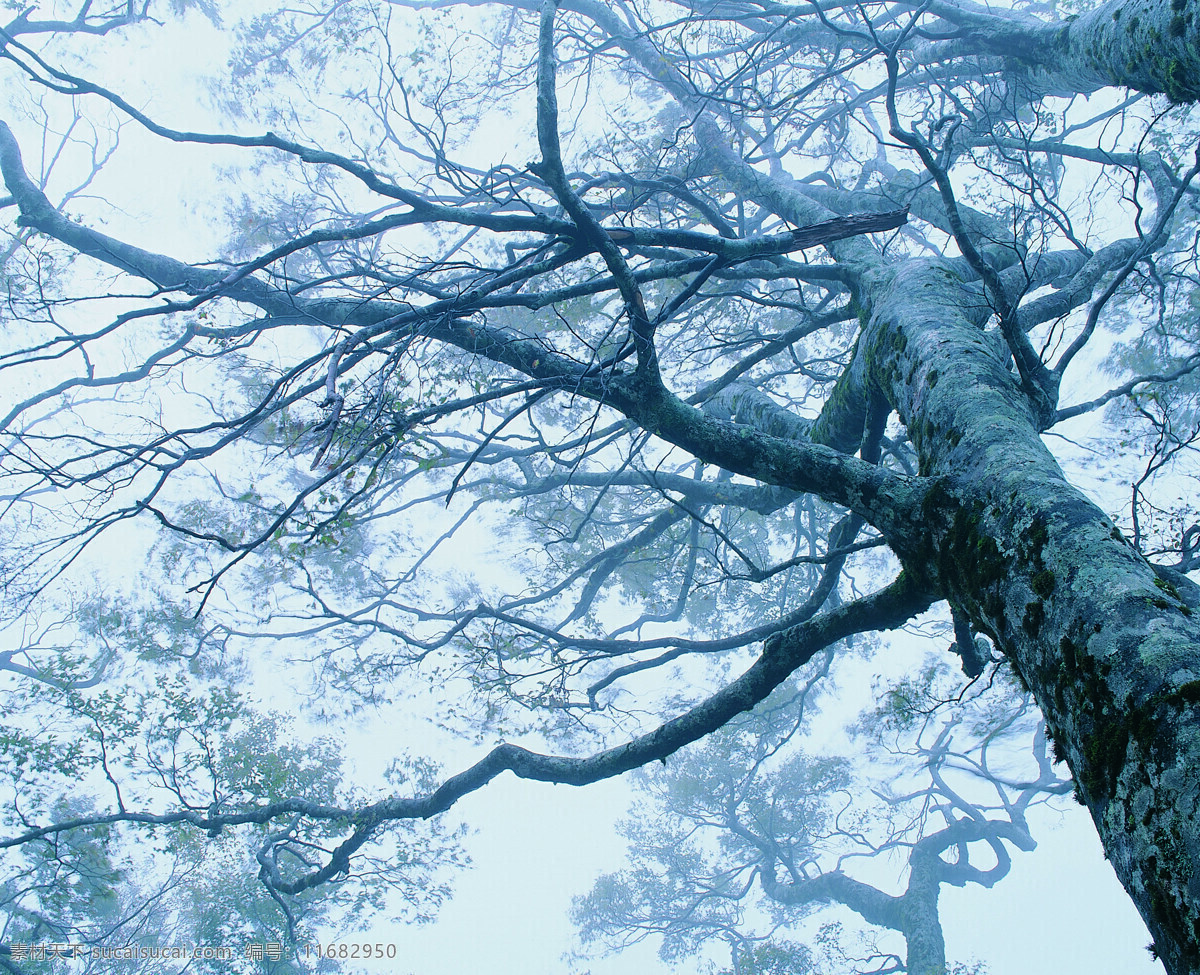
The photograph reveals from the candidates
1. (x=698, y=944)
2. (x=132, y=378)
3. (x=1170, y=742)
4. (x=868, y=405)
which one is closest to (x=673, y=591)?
(x=868, y=405)

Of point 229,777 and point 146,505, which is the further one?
point 229,777

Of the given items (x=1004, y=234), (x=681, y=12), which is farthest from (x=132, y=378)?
(x=681, y=12)

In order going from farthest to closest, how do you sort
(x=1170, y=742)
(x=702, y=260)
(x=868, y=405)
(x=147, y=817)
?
(x=147, y=817) < (x=868, y=405) < (x=702, y=260) < (x=1170, y=742)

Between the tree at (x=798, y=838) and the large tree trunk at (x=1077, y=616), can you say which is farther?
the tree at (x=798, y=838)

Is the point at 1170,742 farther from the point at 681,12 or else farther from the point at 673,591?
the point at 681,12

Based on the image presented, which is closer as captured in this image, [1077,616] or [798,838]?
[1077,616]

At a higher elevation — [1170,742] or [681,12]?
[681,12]

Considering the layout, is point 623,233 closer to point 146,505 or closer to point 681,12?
point 146,505

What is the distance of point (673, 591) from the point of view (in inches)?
348

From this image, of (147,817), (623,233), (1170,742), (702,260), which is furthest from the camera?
(147,817)

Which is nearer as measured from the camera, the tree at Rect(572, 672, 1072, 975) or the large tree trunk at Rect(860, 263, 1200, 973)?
the large tree trunk at Rect(860, 263, 1200, 973)

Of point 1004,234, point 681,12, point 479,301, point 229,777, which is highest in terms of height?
point 681,12

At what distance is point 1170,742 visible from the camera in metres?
1.01

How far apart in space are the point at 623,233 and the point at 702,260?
34 cm
